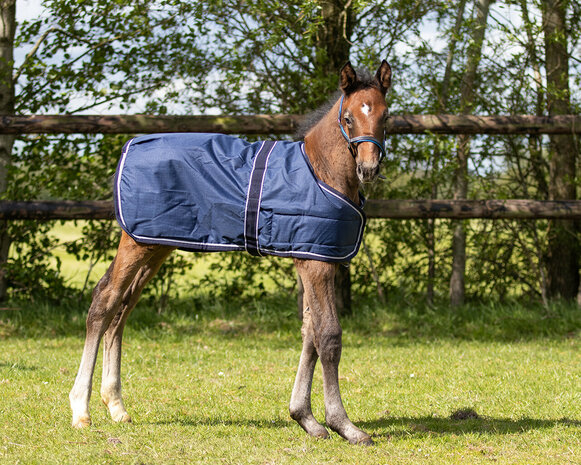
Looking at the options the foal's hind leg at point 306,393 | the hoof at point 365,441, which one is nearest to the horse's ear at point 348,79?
the foal's hind leg at point 306,393

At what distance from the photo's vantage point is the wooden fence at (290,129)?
23.8 feet

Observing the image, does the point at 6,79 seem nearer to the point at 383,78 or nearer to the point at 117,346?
the point at 117,346

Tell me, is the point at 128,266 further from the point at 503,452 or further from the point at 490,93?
the point at 490,93

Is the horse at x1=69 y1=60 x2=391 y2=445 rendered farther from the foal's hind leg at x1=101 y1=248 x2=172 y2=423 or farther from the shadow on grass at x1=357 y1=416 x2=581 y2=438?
the shadow on grass at x1=357 y1=416 x2=581 y2=438

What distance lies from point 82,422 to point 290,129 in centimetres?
415

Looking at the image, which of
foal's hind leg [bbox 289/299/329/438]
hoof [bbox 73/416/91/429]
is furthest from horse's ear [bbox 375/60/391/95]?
hoof [bbox 73/416/91/429]

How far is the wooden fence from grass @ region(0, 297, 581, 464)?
1.40 metres

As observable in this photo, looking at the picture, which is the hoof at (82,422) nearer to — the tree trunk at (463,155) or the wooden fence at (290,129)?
→ the wooden fence at (290,129)

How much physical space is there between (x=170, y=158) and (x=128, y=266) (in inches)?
29.9

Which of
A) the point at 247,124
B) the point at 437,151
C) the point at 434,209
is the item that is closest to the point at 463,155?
the point at 437,151

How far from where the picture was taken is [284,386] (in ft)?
18.2

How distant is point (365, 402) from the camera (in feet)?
16.6

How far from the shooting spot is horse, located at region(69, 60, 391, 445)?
397cm

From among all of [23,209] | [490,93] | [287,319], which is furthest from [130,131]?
[490,93]
